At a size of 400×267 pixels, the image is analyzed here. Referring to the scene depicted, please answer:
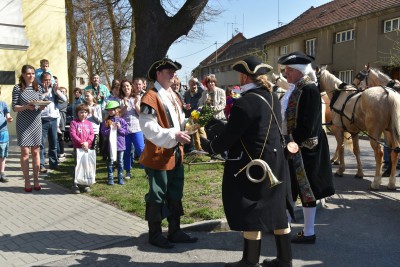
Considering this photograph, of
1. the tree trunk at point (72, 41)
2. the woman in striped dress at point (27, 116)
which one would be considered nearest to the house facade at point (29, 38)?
the tree trunk at point (72, 41)

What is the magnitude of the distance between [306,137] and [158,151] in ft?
5.53

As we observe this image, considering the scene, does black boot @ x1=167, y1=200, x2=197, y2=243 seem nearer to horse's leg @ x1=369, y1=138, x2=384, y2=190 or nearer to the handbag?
the handbag

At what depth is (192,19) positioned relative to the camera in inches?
397

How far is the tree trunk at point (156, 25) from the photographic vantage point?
10016 millimetres

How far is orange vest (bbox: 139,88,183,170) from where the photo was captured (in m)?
4.27

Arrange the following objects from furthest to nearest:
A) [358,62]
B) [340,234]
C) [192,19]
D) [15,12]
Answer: [358,62] → [15,12] → [192,19] → [340,234]

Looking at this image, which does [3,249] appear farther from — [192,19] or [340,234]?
[192,19]

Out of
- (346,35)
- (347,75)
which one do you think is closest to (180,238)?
(347,75)

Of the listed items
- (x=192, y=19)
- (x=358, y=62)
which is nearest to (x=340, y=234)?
(x=192, y=19)

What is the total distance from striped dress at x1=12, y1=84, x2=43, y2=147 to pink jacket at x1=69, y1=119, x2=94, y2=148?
1.86ft

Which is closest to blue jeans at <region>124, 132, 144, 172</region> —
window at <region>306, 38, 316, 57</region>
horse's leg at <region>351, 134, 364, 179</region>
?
horse's leg at <region>351, 134, 364, 179</region>

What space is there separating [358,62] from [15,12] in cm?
2045

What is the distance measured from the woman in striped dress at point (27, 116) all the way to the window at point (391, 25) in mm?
21728

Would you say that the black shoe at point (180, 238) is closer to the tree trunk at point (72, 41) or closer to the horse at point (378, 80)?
the horse at point (378, 80)
